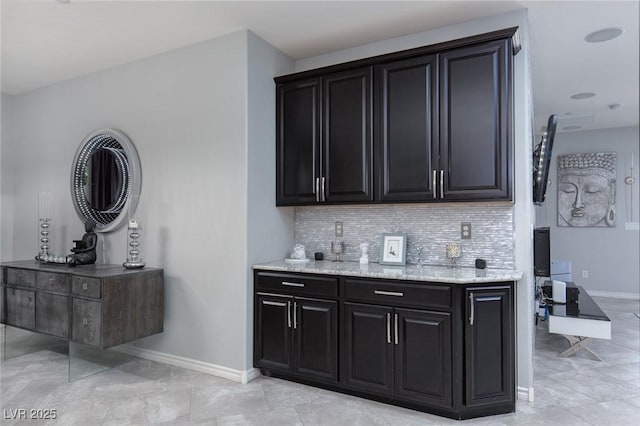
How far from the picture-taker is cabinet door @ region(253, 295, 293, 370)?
3.02m

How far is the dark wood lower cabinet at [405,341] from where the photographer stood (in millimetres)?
2463

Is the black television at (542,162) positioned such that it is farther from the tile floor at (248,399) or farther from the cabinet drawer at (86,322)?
the cabinet drawer at (86,322)

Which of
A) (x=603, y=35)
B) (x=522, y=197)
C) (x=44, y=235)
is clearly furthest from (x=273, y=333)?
(x=603, y=35)

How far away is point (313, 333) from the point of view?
2918 millimetres

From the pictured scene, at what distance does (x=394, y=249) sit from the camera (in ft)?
10.4

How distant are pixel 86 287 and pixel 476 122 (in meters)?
3.11

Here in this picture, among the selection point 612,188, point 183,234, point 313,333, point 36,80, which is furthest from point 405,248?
point 612,188

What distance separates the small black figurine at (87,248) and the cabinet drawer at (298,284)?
1667 millimetres

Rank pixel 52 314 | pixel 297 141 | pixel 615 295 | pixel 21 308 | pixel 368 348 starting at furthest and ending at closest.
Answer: pixel 615 295, pixel 21 308, pixel 297 141, pixel 52 314, pixel 368 348

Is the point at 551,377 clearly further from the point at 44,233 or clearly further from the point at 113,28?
the point at 44,233

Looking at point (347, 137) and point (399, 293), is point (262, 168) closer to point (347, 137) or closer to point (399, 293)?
point (347, 137)

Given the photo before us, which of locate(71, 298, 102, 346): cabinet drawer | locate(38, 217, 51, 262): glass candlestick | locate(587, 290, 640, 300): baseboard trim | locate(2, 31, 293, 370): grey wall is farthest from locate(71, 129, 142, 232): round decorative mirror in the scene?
locate(587, 290, 640, 300): baseboard trim

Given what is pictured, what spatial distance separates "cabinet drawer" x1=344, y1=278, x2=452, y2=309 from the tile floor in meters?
0.70

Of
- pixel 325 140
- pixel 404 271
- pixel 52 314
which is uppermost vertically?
pixel 325 140
